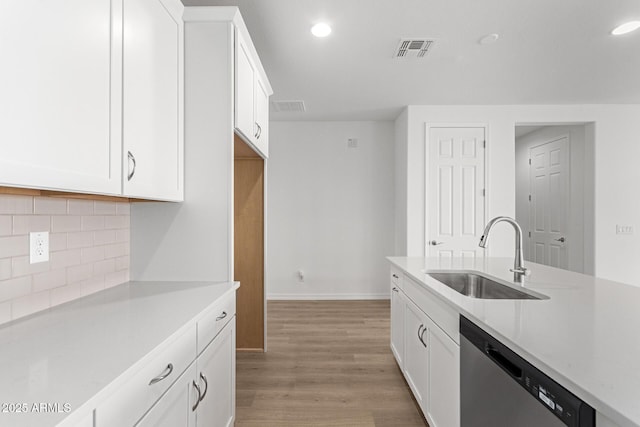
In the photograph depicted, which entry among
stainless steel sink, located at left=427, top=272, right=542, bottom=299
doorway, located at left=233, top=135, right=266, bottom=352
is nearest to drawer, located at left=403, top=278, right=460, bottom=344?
stainless steel sink, located at left=427, top=272, right=542, bottom=299

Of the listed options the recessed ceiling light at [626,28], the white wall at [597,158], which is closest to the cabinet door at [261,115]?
the white wall at [597,158]

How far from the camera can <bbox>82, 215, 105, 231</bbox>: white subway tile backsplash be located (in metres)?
1.57

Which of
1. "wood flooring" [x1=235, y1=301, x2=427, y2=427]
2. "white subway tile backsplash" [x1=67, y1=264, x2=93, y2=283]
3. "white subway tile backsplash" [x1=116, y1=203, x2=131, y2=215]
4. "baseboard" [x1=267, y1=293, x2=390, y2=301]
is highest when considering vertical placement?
"white subway tile backsplash" [x1=116, y1=203, x2=131, y2=215]

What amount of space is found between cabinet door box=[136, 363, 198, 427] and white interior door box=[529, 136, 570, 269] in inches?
205

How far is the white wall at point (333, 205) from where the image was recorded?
5.00m

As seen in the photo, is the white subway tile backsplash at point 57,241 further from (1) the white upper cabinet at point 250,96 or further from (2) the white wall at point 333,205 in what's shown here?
(2) the white wall at point 333,205

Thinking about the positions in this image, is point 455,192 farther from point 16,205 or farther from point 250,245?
point 16,205

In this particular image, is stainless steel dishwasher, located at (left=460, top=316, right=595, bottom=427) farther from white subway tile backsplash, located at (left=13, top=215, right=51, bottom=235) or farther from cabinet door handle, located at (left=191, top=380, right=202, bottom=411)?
white subway tile backsplash, located at (left=13, top=215, right=51, bottom=235)

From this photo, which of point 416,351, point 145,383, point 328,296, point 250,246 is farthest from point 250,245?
point 328,296

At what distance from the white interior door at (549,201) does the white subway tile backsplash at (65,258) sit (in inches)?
218

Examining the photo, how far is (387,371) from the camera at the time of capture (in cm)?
270

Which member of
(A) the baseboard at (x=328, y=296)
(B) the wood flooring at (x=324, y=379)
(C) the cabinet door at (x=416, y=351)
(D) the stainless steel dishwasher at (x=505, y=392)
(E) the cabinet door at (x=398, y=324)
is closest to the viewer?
(D) the stainless steel dishwasher at (x=505, y=392)

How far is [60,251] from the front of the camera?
4.68ft

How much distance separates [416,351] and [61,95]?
7.03ft
